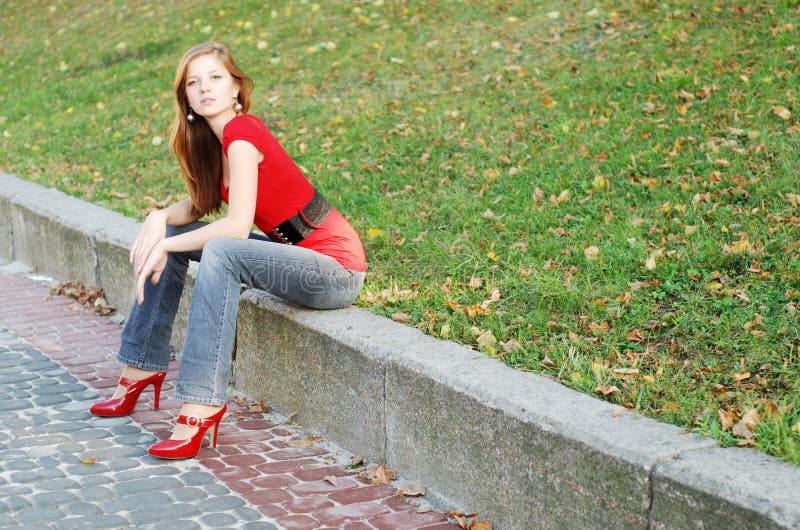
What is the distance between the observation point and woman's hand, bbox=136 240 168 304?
384 centimetres

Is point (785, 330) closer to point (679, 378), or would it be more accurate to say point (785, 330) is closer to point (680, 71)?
point (679, 378)

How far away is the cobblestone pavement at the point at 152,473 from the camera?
3.17 meters

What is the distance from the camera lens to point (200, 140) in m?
4.09

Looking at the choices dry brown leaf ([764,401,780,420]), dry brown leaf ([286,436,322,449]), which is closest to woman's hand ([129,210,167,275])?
dry brown leaf ([286,436,322,449])

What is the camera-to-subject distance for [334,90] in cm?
842

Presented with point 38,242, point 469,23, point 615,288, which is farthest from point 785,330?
point 469,23

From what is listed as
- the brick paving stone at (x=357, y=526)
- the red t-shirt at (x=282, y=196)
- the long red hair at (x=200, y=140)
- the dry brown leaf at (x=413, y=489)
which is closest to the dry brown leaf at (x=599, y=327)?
the dry brown leaf at (x=413, y=489)

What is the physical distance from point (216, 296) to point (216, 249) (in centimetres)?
18

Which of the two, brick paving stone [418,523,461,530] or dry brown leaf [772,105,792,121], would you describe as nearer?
brick paving stone [418,523,461,530]

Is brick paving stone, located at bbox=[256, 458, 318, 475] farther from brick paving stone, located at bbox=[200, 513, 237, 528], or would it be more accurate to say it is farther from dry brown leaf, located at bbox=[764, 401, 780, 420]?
dry brown leaf, located at bbox=[764, 401, 780, 420]

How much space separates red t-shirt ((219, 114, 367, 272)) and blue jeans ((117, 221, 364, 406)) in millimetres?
89

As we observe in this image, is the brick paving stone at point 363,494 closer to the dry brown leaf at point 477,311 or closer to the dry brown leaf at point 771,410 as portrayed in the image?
the dry brown leaf at point 477,311

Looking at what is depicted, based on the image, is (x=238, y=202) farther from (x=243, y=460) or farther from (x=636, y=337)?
(x=636, y=337)

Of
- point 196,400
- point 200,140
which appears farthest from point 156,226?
point 196,400
